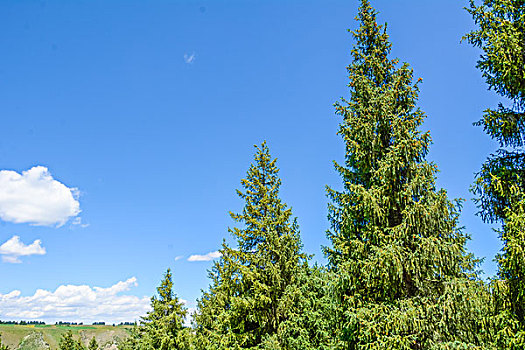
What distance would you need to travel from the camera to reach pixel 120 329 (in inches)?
7456

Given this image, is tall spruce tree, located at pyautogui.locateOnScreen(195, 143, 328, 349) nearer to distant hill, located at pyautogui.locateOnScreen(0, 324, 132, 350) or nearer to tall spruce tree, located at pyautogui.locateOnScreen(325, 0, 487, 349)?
tall spruce tree, located at pyautogui.locateOnScreen(325, 0, 487, 349)

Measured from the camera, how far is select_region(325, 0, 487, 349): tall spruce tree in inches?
338

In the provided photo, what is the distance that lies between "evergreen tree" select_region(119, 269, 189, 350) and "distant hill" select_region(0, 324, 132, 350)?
124459mm

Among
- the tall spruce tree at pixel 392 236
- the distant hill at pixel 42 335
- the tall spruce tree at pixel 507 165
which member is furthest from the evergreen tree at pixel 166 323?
the distant hill at pixel 42 335

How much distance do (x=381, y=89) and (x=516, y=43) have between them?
3.66 m

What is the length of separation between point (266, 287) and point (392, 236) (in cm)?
704

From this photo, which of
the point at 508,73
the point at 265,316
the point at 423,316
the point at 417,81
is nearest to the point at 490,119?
the point at 508,73

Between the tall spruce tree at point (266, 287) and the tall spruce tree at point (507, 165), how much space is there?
25.1ft

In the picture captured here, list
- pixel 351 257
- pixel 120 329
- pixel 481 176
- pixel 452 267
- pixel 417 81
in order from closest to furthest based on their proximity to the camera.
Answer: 1. pixel 481 176
2. pixel 452 267
3. pixel 351 257
4. pixel 417 81
5. pixel 120 329

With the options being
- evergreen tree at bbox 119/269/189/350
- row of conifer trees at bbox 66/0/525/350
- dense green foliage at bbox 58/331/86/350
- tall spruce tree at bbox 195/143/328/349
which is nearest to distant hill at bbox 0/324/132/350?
dense green foliage at bbox 58/331/86/350

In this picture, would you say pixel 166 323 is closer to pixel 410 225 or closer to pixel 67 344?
pixel 410 225

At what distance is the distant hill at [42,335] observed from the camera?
14512cm

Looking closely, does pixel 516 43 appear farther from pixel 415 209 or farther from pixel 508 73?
pixel 415 209

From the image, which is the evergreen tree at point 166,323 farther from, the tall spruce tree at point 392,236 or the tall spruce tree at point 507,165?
the tall spruce tree at point 507,165
